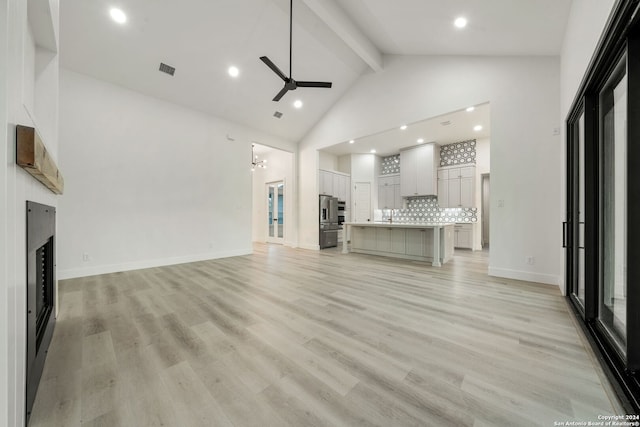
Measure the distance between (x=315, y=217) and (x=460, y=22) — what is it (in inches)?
201

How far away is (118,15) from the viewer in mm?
3328

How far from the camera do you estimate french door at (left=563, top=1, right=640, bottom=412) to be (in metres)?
1.32

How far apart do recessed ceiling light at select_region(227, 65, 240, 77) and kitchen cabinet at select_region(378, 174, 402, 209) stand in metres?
5.55

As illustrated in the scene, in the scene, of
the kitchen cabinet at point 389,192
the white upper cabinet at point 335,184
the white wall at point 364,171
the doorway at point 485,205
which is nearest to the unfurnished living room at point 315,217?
the white upper cabinet at point 335,184

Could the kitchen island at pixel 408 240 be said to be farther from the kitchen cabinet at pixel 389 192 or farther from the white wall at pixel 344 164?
the white wall at pixel 344 164

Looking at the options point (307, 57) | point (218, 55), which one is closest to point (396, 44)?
point (307, 57)

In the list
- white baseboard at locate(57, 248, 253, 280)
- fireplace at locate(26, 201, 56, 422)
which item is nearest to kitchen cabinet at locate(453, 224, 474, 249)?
white baseboard at locate(57, 248, 253, 280)

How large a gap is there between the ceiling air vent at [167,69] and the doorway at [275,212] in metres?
4.31

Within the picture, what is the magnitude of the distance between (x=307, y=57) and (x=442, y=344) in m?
5.36

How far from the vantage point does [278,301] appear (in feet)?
8.97

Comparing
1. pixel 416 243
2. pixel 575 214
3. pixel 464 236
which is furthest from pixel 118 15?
pixel 464 236

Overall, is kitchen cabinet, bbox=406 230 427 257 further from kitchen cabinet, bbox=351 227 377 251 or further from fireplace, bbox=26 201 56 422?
fireplace, bbox=26 201 56 422

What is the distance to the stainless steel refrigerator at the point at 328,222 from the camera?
Result: 23.4 ft

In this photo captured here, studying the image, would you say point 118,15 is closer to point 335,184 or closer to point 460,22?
point 460,22
